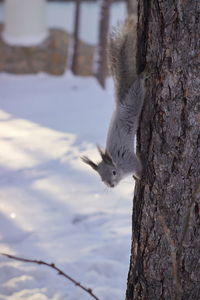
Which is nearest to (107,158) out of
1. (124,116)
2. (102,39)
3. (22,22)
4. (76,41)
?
(124,116)

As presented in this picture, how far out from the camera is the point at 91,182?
3305 millimetres

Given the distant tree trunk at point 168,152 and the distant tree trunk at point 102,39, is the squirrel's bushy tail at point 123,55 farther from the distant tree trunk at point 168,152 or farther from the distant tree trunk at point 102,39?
the distant tree trunk at point 102,39

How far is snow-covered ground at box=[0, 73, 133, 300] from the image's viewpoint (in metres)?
2.21

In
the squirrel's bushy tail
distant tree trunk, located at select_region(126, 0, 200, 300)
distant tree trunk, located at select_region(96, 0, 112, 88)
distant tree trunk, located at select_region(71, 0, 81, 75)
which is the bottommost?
distant tree trunk, located at select_region(126, 0, 200, 300)

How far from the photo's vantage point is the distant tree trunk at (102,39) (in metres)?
6.39

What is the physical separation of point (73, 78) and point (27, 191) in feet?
13.4

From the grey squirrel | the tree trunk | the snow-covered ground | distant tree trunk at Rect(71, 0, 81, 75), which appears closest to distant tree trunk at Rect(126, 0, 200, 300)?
the grey squirrel

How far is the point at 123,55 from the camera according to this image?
4.94 ft

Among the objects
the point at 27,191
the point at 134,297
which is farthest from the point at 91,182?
the point at 134,297

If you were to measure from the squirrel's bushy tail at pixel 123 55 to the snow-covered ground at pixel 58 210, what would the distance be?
1.26ft

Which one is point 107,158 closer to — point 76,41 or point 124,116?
point 124,116

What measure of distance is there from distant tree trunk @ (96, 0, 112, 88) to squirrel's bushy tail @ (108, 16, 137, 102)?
4.83 metres

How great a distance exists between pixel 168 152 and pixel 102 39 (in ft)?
17.7

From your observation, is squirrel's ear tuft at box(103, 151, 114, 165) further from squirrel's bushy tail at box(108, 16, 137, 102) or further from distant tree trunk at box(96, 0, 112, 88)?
distant tree trunk at box(96, 0, 112, 88)
